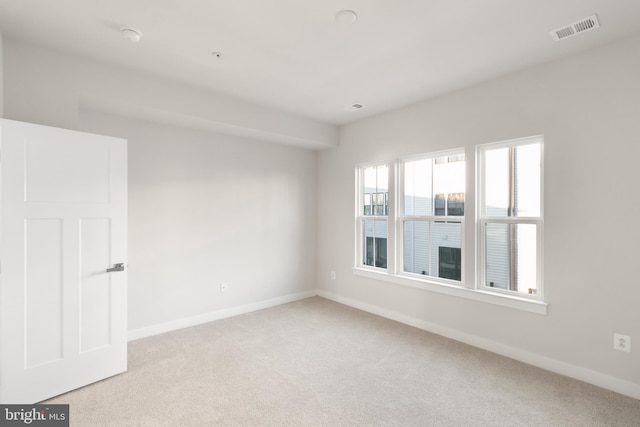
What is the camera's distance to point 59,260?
7.82 feet

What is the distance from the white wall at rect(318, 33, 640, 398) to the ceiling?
252 mm

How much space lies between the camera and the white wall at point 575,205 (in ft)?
7.91

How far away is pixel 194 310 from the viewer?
12.8 ft

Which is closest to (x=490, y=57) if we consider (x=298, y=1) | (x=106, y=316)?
(x=298, y=1)

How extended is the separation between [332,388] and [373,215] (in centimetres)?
253

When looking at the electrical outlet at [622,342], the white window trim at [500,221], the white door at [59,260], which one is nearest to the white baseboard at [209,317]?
the white door at [59,260]

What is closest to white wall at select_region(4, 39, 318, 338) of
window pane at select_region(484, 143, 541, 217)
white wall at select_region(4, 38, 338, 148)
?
white wall at select_region(4, 38, 338, 148)

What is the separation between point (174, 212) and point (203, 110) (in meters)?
1.27

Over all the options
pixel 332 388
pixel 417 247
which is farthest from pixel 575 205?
pixel 332 388

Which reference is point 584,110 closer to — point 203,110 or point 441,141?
point 441,141

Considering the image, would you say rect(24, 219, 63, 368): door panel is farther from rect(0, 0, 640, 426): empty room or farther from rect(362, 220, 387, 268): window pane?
rect(362, 220, 387, 268): window pane

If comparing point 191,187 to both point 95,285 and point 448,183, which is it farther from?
point 448,183

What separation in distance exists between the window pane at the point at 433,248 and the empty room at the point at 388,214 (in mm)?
25

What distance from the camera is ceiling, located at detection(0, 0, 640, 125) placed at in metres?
2.06
